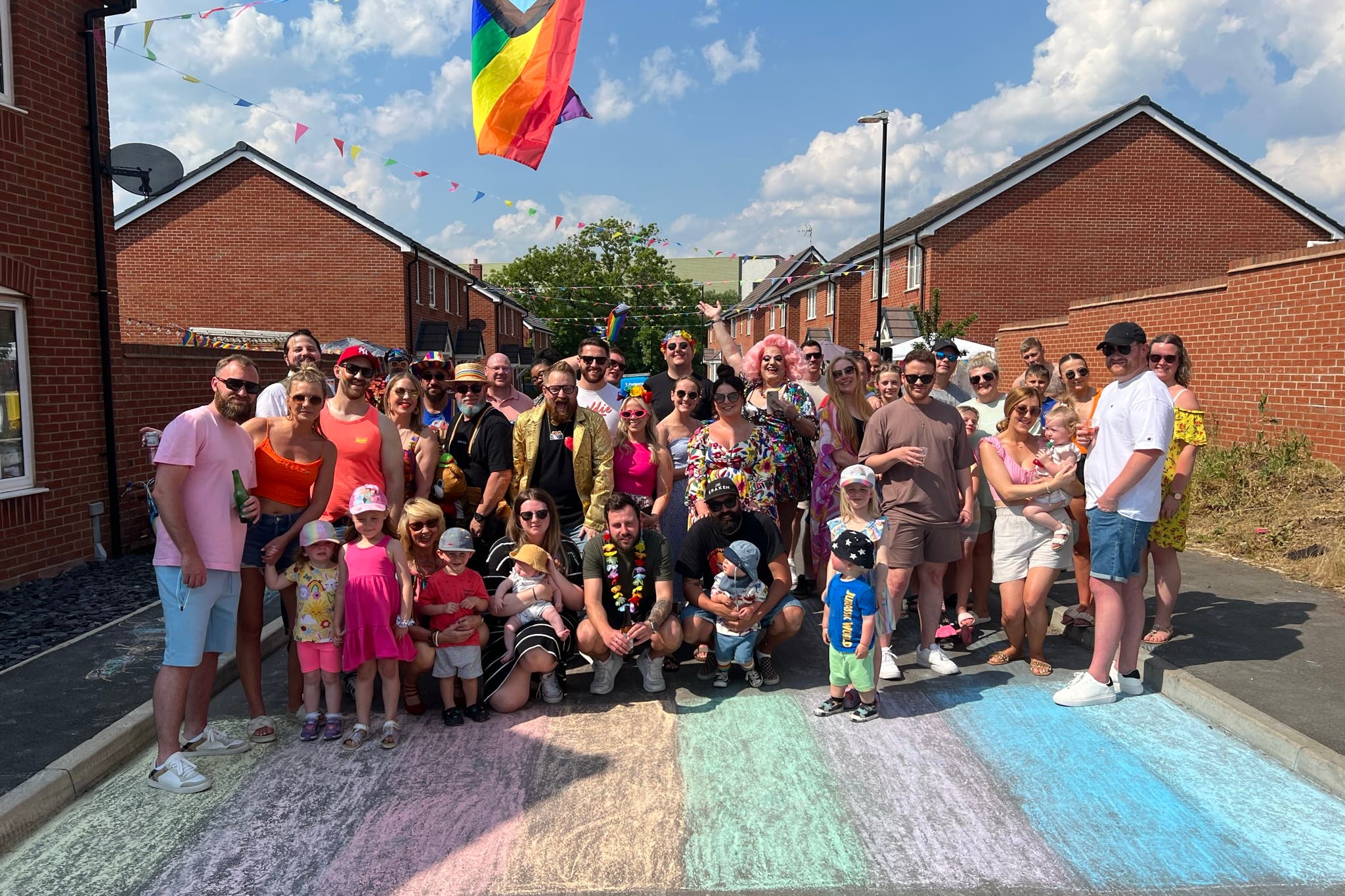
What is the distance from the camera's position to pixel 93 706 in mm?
4641

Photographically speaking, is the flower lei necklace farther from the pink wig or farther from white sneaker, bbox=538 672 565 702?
the pink wig

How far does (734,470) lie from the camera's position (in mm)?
5684

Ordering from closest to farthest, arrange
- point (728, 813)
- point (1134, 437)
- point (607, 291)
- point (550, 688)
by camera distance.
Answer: point (728, 813) < point (1134, 437) < point (550, 688) < point (607, 291)

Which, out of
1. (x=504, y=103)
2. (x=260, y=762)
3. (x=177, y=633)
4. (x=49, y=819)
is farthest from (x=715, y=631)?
(x=504, y=103)

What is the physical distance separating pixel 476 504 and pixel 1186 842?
409 cm

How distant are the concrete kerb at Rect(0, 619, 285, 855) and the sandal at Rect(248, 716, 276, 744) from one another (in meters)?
0.53

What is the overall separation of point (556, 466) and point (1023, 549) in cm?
294

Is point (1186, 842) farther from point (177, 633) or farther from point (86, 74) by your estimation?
point (86, 74)

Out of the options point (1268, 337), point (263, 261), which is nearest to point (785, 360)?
point (1268, 337)

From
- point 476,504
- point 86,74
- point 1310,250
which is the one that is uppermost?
point 86,74

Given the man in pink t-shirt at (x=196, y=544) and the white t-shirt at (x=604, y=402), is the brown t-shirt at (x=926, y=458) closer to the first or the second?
the white t-shirt at (x=604, y=402)

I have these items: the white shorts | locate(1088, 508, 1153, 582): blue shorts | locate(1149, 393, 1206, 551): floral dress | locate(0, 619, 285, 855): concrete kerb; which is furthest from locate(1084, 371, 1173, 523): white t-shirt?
locate(0, 619, 285, 855): concrete kerb

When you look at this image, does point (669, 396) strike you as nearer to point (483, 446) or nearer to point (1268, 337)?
point (483, 446)

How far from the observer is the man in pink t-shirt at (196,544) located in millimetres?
3812
